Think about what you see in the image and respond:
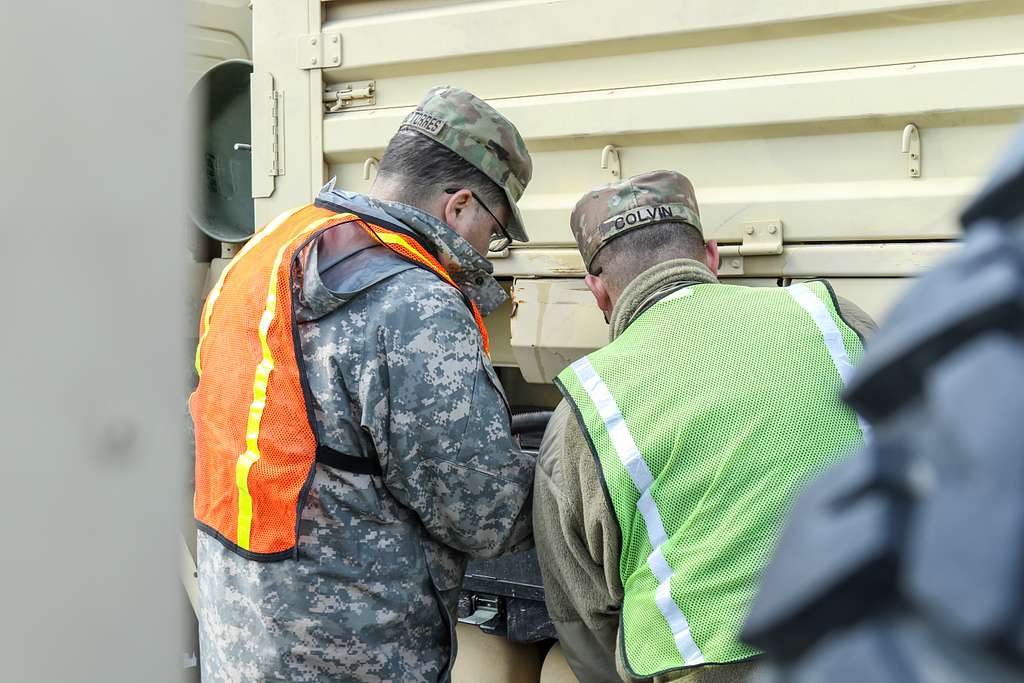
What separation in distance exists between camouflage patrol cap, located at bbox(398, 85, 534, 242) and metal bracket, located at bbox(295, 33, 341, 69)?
65 centimetres

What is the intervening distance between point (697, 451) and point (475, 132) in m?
0.91

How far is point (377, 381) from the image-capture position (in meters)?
1.92

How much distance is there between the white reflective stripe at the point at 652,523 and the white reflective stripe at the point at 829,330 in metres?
0.36

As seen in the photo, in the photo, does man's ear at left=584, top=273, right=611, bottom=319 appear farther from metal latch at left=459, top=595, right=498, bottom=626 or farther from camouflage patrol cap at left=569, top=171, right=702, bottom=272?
metal latch at left=459, top=595, right=498, bottom=626

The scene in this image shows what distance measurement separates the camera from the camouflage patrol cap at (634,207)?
2135mm

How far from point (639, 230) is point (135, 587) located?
1712mm

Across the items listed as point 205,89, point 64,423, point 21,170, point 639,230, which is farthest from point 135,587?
point 205,89

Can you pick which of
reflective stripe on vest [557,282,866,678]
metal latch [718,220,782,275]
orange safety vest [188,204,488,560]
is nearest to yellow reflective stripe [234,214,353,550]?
orange safety vest [188,204,488,560]

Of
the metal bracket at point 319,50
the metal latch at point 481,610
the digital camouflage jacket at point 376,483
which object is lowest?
the metal latch at point 481,610

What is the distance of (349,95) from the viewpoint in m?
2.87

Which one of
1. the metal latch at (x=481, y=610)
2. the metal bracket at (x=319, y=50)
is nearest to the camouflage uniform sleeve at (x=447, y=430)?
the metal latch at (x=481, y=610)

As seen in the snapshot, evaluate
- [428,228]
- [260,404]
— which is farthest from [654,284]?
[260,404]

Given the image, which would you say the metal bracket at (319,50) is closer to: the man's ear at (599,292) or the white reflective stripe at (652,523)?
the man's ear at (599,292)

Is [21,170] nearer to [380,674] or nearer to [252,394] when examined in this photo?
[252,394]
